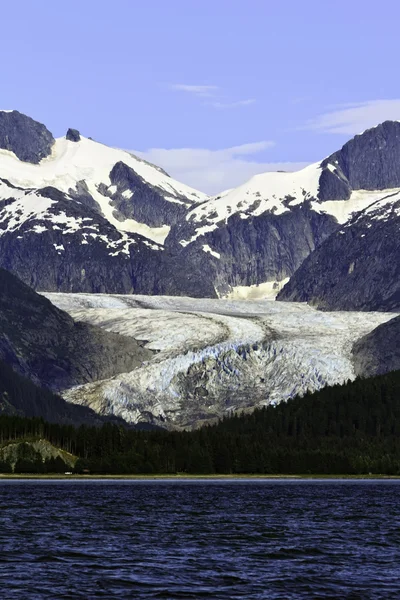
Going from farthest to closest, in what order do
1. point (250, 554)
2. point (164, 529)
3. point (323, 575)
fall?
point (164, 529) < point (250, 554) < point (323, 575)

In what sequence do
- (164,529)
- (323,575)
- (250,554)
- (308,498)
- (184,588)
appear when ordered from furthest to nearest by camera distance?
(308,498) < (164,529) < (250,554) < (323,575) < (184,588)

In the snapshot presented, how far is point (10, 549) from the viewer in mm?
102312

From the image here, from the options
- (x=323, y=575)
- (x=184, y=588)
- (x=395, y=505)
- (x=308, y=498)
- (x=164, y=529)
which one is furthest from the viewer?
(x=308, y=498)

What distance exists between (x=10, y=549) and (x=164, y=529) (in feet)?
81.5

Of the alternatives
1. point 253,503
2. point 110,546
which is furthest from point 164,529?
point 253,503

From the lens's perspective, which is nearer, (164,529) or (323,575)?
(323,575)

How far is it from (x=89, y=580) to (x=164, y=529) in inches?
1599

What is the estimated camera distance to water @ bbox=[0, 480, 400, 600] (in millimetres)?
81000

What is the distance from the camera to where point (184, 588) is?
8050cm

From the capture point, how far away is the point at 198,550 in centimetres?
10288

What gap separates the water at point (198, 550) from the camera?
81.0 metres

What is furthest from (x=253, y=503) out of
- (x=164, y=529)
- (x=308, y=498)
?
(x=164, y=529)

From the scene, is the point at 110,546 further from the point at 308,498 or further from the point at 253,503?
→ the point at 308,498

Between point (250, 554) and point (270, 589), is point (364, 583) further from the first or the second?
point (250, 554)
